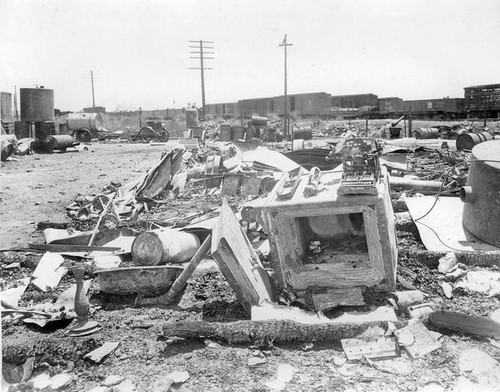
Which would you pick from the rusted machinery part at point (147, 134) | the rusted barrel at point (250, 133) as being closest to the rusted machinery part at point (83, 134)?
the rusted machinery part at point (147, 134)

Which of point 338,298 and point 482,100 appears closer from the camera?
point 338,298

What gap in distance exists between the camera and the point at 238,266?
156 inches

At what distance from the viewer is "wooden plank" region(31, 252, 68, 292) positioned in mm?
5055

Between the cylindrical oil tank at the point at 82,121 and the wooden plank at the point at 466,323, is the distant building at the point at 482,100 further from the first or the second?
the wooden plank at the point at 466,323

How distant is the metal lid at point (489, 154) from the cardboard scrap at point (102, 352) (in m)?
4.38

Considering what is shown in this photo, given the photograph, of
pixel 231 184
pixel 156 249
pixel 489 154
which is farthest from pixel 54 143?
pixel 489 154

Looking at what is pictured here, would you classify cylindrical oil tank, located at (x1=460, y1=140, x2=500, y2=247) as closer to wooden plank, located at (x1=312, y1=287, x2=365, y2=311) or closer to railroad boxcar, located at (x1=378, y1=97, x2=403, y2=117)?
wooden plank, located at (x1=312, y1=287, x2=365, y2=311)

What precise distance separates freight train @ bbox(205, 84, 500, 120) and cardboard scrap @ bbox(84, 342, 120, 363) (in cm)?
2686

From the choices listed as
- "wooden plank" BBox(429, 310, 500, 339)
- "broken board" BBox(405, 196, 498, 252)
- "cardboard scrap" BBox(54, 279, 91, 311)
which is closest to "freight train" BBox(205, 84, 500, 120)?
"broken board" BBox(405, 196, 498, 252)

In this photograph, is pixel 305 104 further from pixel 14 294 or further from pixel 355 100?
pixel 14 294

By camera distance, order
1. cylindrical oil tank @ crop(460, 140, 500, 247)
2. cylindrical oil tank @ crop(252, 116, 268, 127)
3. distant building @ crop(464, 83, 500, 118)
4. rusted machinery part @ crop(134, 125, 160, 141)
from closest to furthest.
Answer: cylindrical oil tank @ crop(460, 140, 500, 247), cylindrical oil tank @ crop(252, 116, 268, 127), rusted machinery part @ crop(134, 125, 160, 141), distant building @ crop(464, 83, 500, 118)

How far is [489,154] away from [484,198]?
2.51 ft

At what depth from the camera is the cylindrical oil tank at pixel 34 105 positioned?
23422 mm

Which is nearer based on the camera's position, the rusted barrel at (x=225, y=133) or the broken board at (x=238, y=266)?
the broken board at (x=238, y=266)
